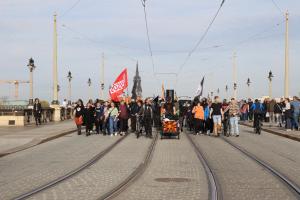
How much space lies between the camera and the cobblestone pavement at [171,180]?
9.32m

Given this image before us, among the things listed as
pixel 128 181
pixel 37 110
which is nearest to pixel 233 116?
pixel 37 110

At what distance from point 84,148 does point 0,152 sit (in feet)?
10.3

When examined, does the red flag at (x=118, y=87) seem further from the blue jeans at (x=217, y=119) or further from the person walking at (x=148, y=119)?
the blue jeans at (x=217, y=119)

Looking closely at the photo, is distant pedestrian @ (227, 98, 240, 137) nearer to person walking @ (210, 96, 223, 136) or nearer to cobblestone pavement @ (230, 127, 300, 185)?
person walking @ (210, 96, 223, 136)

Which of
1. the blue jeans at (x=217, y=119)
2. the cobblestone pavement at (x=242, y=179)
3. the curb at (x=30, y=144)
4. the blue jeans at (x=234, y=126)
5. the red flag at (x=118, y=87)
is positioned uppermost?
the red flag at (x=118, y=87)

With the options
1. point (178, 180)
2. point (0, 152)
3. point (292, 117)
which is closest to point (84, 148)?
point (0, 152)

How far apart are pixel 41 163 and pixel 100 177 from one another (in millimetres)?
3193

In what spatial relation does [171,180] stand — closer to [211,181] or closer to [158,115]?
[211,181]

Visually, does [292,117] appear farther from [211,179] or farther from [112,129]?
[211,179]

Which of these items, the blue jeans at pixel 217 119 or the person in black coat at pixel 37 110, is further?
the person in black coat at pixel 37 110

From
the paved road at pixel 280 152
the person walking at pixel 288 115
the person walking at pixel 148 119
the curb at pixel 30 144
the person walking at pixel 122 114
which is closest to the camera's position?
the paved road at pixel 280 152

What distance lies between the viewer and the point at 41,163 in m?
14.2

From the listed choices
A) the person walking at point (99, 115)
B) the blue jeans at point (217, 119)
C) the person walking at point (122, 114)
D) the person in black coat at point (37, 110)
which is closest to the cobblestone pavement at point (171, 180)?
the blue jeans at point (217, 119)

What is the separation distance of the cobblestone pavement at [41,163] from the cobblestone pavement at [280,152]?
499 centimetres
